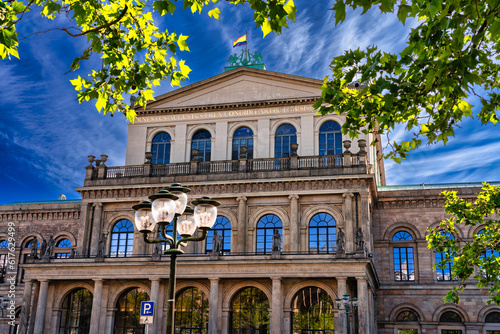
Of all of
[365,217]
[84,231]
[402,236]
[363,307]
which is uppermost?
[365,217]

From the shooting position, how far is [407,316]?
120 ft

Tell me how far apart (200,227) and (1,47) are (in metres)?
6.62

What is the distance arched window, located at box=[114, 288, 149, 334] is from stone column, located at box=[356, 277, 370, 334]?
13676mm

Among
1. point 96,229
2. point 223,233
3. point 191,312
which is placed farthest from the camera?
point 96,229

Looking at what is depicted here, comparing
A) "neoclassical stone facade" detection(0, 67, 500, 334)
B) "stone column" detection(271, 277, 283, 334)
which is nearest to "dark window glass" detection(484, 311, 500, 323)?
"neoclassical stone facade" detection(0, 67, 500, 334)

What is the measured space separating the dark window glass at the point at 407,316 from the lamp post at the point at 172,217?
26802mm

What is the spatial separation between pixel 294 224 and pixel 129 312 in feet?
39.1

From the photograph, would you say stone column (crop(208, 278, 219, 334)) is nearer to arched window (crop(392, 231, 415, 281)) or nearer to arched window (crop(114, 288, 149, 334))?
arched window (crop(114, 288, 149, 334))

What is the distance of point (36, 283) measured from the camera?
34688mm

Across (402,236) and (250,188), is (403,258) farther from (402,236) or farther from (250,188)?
(250,188)

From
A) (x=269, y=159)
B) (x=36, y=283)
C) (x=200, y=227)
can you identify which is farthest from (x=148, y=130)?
(x=200, y=227)

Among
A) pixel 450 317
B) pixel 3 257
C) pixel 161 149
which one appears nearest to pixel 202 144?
pixel 161 149

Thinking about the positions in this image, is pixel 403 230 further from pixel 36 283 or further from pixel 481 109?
pixel 481 109

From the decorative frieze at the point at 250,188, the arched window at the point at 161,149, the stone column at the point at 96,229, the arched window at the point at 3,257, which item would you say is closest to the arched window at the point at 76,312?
the stone column at the point at 96,229
